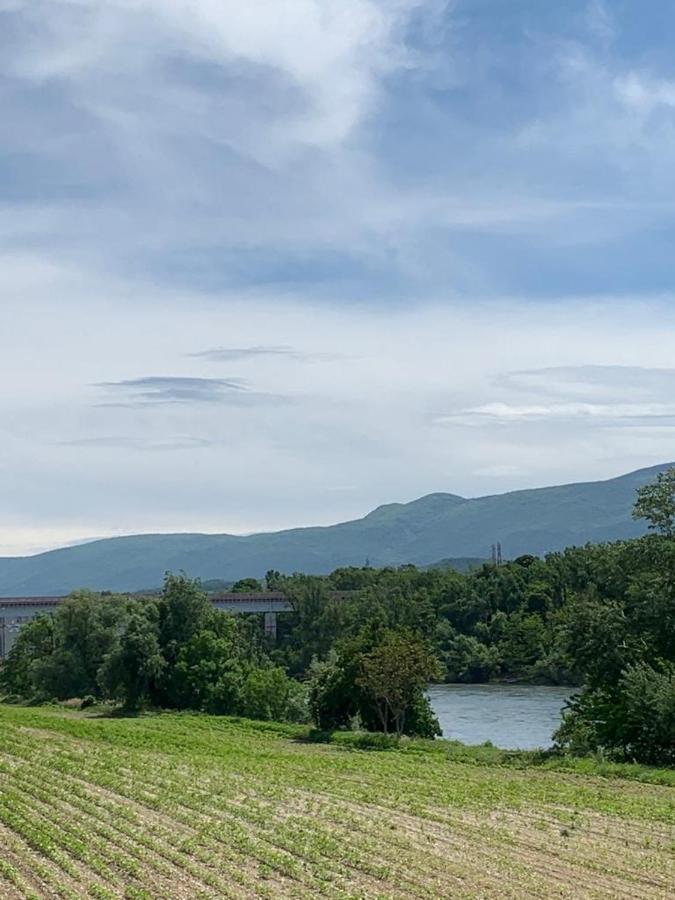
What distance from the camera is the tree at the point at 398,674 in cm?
4775

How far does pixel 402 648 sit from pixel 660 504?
45.6 ft

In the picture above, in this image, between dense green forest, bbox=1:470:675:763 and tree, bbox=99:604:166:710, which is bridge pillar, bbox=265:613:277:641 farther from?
tree, bbox=99:604:166:710

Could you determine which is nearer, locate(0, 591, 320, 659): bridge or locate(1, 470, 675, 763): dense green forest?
locate(1, 470, 675, 763): dense green forest

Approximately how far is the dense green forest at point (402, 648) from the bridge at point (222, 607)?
118 centimetres

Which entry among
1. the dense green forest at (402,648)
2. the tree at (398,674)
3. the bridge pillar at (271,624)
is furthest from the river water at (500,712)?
the bridge pillar at (271,624)

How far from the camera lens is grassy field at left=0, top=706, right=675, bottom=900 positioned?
16.2 metres

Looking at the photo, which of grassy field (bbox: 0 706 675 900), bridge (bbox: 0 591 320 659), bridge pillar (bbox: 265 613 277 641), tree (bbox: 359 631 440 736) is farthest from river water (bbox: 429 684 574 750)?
bridge (bbox: 0 591 320 659)

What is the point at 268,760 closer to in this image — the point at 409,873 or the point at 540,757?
the point at 540,757

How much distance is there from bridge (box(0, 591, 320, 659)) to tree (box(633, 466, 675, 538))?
259 ft

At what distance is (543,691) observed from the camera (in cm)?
8719

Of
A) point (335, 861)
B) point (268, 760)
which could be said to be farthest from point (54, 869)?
point (268, 760)

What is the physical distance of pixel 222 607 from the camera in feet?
384

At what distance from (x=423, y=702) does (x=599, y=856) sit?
31.4m

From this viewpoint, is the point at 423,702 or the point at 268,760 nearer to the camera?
the point at 268,760
